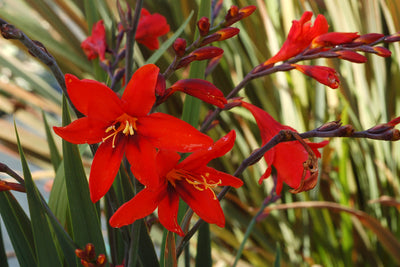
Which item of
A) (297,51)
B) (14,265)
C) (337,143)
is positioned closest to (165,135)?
(297,51)

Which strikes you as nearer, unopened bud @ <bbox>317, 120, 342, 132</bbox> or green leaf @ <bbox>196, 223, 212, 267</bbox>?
unopened bud @ <bbox>317, 120, 342, 132</bbox>

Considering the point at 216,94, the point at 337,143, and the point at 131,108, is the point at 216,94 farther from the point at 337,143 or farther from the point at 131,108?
the point at 337,143

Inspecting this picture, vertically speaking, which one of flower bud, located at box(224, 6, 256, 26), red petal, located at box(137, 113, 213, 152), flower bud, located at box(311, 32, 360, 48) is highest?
flower bud, located at box(224, 6, 256, 26)

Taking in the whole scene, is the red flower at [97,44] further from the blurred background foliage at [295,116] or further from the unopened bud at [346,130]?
the blurred background foliage at [295,116]

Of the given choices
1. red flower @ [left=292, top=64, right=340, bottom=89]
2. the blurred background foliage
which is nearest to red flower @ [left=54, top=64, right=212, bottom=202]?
red flower @ [left=292, top=64, right=340, bottom=89]

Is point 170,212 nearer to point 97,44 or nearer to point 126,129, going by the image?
point 126,129

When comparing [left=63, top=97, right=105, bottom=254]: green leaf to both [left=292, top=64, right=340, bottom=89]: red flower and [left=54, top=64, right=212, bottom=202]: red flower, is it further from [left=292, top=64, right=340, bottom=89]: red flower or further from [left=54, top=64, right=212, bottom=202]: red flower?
[left=292, top=64, right=340, bottom=89]: red flower

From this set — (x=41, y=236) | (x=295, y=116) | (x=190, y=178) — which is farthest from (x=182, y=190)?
(x=295, y=116)
